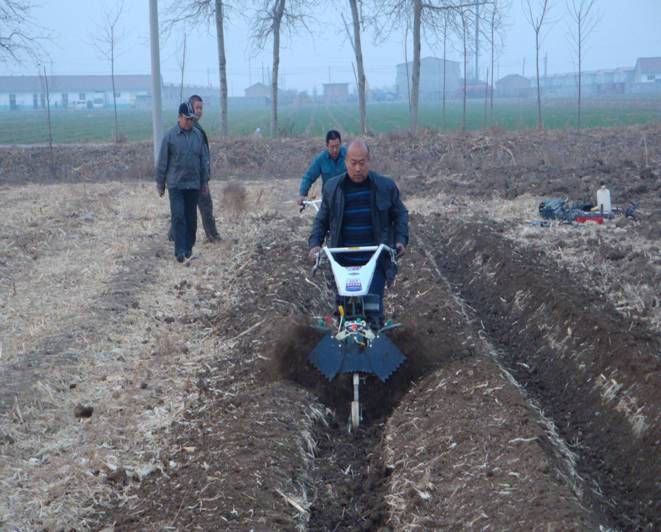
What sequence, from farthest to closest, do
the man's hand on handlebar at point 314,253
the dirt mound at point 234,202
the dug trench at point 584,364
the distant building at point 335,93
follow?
the distant building at point 335,93
the dirt mound at point 234,202
the man's hand on handlebar at point 314,253
the dug trench at point 584,364

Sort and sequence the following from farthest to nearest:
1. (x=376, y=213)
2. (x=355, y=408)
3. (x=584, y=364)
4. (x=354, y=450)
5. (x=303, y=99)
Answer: (x=303, y=99), (x=584, y=364), (x=376, y=213), (x=355, y=408), (x=354, y=450)

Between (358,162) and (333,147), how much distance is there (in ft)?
9.92

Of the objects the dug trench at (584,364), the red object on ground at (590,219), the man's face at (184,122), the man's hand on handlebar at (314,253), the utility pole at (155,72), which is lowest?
the dug trench at (584,364)

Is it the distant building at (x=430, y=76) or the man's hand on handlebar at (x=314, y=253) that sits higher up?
the distant building at (x=430, y=76)

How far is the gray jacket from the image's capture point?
1268cm

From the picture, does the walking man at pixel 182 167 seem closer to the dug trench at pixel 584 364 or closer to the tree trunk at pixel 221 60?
A: the dug trench at pixel 584 364

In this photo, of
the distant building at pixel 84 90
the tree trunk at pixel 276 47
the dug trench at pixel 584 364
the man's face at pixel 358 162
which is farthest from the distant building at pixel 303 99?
the man's face at pixel 358 162

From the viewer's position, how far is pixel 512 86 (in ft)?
484

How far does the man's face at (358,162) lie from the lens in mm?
7414

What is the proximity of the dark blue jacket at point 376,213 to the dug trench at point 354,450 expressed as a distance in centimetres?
110

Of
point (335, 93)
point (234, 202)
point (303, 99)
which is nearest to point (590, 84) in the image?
point (335, 93)

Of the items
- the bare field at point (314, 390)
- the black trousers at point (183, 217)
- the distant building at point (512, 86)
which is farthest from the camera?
the distant building at point (512, 86)

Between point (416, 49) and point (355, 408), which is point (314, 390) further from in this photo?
point (416, 49)

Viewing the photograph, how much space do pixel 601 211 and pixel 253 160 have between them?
1633cm
